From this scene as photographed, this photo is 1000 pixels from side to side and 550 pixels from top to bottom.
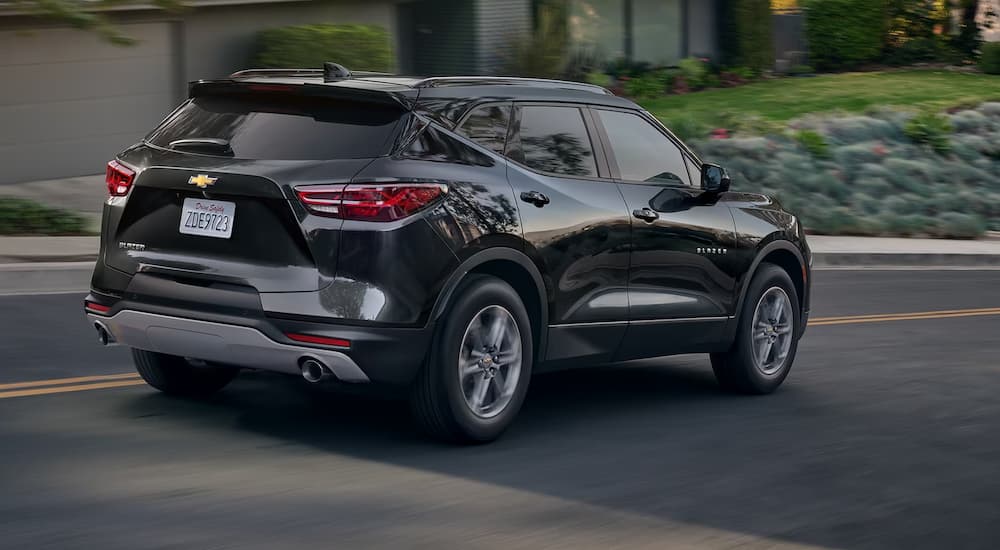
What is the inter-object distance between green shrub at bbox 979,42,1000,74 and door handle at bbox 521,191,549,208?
2998 cm

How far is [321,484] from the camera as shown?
6699mm

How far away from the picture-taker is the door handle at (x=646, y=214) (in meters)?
8.30

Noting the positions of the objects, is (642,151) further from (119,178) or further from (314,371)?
(119,178)

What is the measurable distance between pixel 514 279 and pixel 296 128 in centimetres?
127

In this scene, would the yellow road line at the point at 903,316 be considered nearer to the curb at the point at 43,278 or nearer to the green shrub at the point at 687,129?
the curb at the point at 43,278

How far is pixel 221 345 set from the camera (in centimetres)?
704

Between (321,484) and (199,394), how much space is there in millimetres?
1929

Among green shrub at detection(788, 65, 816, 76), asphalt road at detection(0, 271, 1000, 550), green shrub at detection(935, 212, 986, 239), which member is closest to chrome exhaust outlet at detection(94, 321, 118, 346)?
asphalt road at detection(0, 271, 1000, 550)

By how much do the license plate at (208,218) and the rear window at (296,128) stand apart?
0.27 metres

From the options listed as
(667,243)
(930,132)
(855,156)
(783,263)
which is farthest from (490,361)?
(930,132)

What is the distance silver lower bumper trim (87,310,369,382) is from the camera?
6906 mm

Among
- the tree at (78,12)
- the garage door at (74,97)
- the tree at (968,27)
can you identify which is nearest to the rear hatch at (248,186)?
the tree at (78,12)

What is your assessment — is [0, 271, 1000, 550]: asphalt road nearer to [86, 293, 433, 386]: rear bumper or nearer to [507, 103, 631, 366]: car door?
[86, 293, 433, 386]: rear bumper

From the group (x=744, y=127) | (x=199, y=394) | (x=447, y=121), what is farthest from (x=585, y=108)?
(x=744, y=127)
